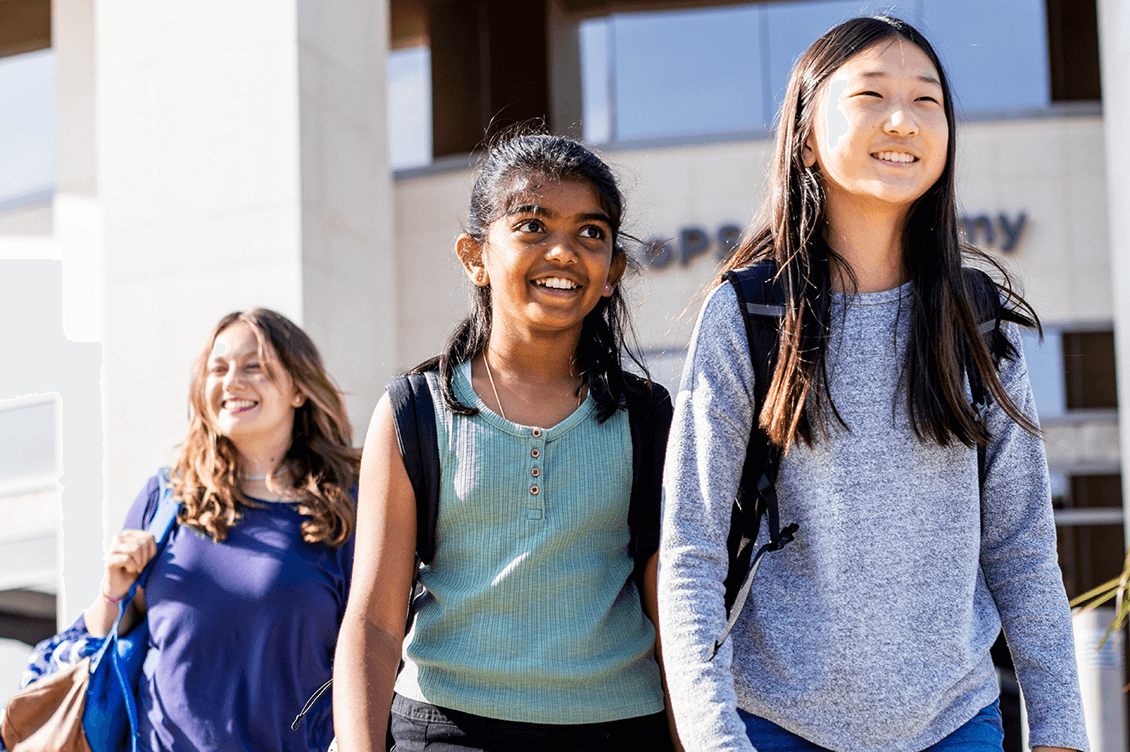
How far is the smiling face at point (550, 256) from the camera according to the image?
2418mm

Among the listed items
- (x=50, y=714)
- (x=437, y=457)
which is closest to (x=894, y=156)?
(x=437, y=457)

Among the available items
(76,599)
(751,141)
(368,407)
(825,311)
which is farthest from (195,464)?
(751,141)

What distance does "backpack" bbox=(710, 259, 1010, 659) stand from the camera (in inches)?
76.0

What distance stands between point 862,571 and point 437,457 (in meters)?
0.87

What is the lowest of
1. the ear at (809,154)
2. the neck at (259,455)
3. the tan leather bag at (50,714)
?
the tan leather bag at (50,714)

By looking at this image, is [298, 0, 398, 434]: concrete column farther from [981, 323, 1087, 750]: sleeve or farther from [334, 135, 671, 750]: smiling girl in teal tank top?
[981, 323, 1087, 750]: sleeve

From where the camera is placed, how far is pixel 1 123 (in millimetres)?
12820

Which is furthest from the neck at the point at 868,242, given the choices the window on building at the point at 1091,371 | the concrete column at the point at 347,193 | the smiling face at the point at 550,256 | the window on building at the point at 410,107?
the window on building at the point at 410,107

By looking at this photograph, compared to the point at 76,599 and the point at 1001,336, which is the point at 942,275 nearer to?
the point at 1001,336

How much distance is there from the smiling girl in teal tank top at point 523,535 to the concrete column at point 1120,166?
8.61 metres

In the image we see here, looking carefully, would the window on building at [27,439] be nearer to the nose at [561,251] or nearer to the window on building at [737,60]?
the window on building at [737,60]

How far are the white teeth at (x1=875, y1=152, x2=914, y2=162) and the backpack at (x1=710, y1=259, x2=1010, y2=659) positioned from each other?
0.91ft

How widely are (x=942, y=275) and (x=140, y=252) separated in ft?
27.8

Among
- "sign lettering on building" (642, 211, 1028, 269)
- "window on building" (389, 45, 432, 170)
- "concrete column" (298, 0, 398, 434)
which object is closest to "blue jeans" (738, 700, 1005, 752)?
"concrete column" (298, 0, 398, 434)
